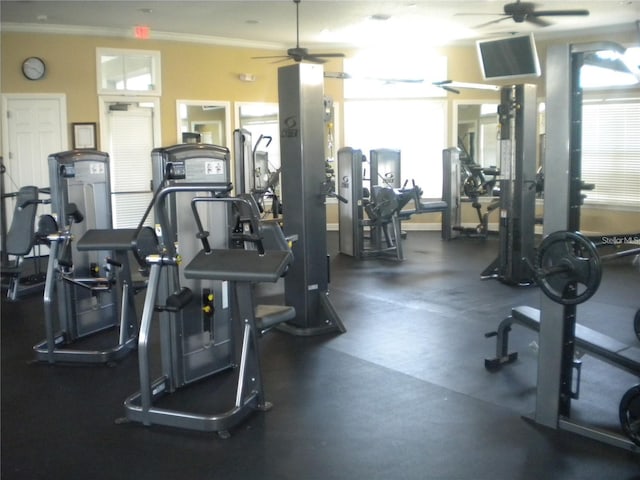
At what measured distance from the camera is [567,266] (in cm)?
267

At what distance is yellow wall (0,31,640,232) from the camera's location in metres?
8.44

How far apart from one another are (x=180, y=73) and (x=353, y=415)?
25.0 feet

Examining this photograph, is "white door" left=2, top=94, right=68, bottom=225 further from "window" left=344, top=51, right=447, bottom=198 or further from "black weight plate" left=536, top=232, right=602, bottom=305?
"black weight plate" left=536, top=232, right=602, bottom=305

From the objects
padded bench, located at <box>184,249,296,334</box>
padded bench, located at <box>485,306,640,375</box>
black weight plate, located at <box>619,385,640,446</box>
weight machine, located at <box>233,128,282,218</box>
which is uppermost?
weight machine, located at <box>233,128,282,218</box>

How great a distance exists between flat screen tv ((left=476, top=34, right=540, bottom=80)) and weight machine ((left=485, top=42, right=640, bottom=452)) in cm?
576

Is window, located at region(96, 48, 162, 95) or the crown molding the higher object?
the crown molding

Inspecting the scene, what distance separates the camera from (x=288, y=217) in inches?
183

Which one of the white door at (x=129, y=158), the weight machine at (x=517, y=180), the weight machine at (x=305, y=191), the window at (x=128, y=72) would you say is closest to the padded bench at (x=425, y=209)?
the weight machine at (x=517, y=180)

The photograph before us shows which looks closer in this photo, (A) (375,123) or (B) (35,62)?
(B) (35,62)

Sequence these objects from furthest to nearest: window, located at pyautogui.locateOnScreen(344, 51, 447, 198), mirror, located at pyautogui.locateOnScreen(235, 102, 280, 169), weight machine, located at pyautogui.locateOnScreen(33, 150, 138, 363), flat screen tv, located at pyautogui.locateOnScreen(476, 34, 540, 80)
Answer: window, located at pyautogui.locateOnScreen(344, 51, 447, 198)
mirror, located at pyautogui.locateOnScreen(235, 102, 280, 169)
flat screen tv, located at pyautogui.locateOnScreen(476, 34, 540, 80)
weight machine, located at pyautogui.locateOnScreen(33, 150, 138, 363)

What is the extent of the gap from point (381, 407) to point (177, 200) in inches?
62.8

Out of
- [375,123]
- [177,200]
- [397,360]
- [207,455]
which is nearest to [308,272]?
[397,360]

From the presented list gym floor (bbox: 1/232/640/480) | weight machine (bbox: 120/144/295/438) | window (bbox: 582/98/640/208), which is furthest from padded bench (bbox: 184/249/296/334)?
window (bbox: 582/98/640/208)

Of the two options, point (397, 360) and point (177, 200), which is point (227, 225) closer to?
point (177, 200)
